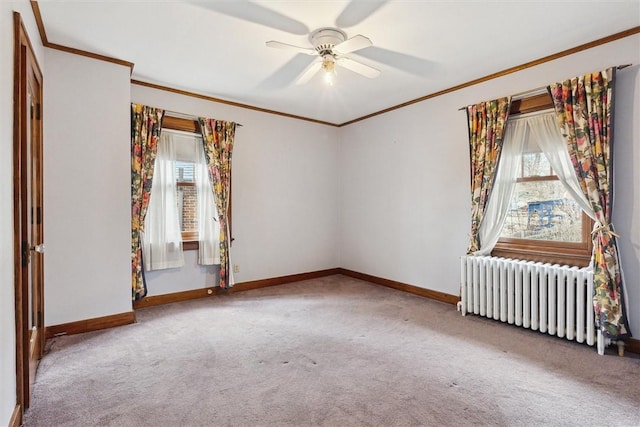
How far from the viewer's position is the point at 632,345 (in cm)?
286

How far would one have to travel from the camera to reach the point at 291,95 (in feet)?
14.8

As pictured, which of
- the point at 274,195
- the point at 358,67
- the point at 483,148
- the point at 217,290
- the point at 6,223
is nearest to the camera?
the point at 6,223

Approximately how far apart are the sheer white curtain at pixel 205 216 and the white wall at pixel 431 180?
2397 mm

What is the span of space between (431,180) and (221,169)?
290cm

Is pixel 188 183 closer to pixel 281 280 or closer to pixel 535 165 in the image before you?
pixel 281 280

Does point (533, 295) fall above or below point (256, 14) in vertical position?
below

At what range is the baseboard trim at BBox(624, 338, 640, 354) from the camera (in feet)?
9.31

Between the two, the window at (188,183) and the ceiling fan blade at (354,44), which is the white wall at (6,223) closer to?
the ceiling fan blade at (354,44)

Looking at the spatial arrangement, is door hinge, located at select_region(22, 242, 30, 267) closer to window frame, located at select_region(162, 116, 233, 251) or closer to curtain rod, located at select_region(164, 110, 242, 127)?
window frame, located at select_region(162, 116, 233, 251)

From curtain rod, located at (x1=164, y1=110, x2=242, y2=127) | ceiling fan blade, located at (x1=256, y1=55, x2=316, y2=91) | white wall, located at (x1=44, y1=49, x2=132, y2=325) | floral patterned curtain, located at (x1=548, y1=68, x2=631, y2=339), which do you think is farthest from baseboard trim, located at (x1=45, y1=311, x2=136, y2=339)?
floral patterned curtain, located at (x1=548, y1=68, x2=631, y2=339)

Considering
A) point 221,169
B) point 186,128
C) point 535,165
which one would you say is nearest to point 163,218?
point 221,169

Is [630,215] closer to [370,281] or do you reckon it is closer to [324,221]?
[370,281]

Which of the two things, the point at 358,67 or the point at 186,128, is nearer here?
the point at 358,67

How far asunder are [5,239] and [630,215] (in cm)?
Answer: 450
